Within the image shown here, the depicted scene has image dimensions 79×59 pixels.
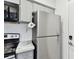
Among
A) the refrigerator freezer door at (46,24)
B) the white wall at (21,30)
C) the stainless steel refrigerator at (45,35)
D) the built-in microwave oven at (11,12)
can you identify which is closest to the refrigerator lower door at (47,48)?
the stainless steel refrigerator at (45,35)

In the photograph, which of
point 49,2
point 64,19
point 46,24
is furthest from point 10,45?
point 64,19

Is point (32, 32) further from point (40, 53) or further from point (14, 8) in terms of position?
point (14, 8)

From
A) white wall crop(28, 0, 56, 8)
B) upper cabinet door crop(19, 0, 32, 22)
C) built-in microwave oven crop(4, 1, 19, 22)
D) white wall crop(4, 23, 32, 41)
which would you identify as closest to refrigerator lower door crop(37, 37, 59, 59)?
white wall crop(4, 23, 32, 41)

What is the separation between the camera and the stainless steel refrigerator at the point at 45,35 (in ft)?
5.51

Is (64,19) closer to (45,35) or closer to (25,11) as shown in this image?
(45,35)

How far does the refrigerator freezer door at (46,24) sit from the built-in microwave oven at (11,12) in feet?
1.33

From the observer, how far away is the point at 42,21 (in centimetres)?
176

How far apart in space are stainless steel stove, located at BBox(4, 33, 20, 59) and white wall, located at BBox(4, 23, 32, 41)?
0.12 m

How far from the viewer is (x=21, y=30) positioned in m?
1.65

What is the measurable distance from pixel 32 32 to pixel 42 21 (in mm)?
297

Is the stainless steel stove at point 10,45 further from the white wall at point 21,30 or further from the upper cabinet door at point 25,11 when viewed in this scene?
the upper cabinet door at point 25,11

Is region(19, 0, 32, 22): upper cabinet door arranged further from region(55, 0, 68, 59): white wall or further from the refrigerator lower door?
region(55, 0, 68, 59): white wall
